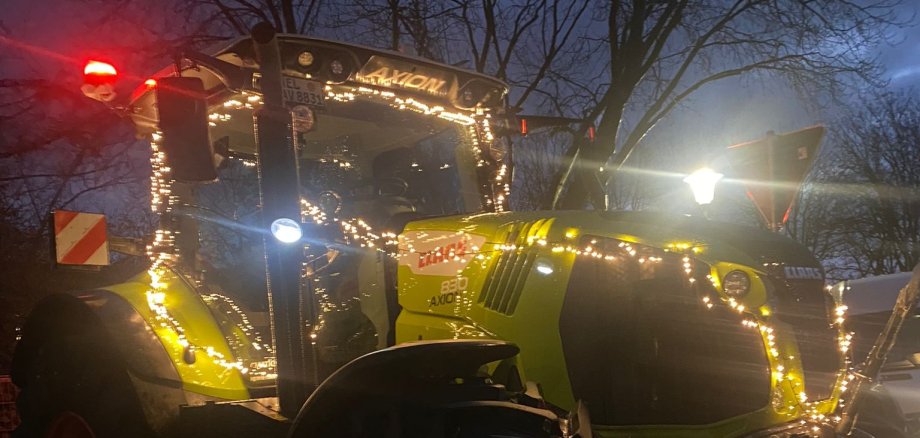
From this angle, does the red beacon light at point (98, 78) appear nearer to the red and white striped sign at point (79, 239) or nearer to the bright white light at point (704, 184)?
the red and white striped sign at point (79, 239)

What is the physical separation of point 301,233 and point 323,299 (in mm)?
1075

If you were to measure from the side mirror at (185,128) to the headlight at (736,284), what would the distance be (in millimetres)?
2392

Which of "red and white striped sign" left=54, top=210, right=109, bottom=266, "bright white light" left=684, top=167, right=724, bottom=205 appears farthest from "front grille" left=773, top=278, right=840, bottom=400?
"red and white striped sign" left=54, top=210, right=109, bottom=266

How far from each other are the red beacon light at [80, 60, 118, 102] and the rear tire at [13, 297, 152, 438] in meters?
1.25

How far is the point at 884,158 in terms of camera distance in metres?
24.5

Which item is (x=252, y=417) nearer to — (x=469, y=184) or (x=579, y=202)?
(x=469, y=184)

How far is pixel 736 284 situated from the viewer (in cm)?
306

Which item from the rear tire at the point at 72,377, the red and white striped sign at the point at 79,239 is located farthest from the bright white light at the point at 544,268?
the red and white striped sign at the point at 79,239

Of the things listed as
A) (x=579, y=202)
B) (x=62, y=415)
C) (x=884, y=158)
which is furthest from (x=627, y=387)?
(x=884, y=158)

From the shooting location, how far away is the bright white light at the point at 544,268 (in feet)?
10.8

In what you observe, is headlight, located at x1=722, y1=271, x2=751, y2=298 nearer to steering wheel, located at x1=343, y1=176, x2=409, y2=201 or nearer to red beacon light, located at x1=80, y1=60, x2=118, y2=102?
steering wheel, located at x1=343, y1=176, x2=409, y2=201

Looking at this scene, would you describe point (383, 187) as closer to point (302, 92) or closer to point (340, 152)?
point (340, 152)

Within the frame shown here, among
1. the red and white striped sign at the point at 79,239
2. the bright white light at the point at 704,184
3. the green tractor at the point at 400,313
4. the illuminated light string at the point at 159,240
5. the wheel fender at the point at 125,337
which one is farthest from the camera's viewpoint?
the bright white light at the point at 704,184

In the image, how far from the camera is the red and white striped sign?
461 centimetres
